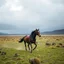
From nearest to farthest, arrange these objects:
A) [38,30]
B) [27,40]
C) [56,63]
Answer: [56,63] → [38,30] → [27,40]

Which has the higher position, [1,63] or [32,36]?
[32,36]

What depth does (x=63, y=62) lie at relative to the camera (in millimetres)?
16234

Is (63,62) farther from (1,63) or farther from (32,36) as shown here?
(32,36)

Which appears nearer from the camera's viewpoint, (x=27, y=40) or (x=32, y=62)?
(x=32, y=62)

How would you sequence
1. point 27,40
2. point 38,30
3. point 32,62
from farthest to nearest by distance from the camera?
1. point 27,40
2. point 38,30
3. point 32,62

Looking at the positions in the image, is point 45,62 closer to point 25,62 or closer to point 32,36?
point 25,62

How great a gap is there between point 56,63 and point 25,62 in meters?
2.42

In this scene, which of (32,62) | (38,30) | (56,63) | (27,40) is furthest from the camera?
(27,40)

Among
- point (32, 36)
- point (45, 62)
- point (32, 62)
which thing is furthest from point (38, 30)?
point (32, 62)

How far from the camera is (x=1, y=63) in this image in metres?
16.7

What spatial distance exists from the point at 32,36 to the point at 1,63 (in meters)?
7.82

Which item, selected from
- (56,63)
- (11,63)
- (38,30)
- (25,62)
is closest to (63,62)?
(56,63)

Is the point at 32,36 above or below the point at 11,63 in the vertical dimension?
above

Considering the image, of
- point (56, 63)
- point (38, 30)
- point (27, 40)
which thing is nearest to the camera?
point (56, 63)
